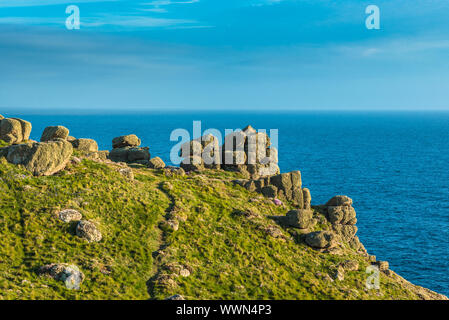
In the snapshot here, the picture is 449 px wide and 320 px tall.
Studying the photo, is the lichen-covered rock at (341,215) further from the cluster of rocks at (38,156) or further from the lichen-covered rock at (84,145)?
the lichen-covered rock at (84,145)

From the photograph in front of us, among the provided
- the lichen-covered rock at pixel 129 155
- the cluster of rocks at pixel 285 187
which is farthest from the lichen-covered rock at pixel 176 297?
the lichen-covered rock at pixel 129 155

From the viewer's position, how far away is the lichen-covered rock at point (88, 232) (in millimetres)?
46406

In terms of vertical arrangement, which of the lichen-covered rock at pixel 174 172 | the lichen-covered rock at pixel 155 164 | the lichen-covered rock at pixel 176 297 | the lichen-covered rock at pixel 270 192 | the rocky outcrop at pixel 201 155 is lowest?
the lichen-covered rock at pixel 176 297

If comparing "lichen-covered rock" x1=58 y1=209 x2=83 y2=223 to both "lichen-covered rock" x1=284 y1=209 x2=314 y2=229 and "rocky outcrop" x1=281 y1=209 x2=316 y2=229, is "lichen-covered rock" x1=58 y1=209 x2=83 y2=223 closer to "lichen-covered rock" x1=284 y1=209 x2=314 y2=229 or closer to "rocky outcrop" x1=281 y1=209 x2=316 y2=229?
"rocky outcrop" x1=281 y1=209 x2=316 y2=229

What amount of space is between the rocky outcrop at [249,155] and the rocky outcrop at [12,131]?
39.8m

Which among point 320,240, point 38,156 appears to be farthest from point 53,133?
point 320,240

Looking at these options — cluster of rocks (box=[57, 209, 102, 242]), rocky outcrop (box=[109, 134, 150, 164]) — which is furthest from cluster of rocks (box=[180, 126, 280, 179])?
cluster of rocks (box=[57, 209, 102, 242])

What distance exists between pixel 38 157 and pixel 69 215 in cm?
1350

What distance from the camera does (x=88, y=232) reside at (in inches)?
1834

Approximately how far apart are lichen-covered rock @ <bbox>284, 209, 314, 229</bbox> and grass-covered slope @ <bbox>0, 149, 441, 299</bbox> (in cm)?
164

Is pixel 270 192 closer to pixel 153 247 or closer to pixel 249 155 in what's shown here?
pixel 249 155
